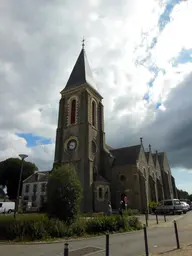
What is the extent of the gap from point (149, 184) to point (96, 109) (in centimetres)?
1826

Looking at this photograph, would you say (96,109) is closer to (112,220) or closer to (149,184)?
(149,184)

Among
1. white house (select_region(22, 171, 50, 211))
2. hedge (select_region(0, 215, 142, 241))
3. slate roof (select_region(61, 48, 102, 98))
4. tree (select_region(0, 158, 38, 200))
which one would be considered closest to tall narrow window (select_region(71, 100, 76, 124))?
slate roof (select_region(61, 48, 102, 98))

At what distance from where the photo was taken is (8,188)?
54875 mm

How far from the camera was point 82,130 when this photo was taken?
3170 centimetres

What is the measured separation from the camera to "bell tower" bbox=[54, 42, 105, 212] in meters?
28.8

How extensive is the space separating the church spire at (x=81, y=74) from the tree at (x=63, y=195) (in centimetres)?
2374

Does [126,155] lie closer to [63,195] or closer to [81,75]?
[81,75]

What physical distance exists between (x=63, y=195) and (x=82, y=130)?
1870 centimetres

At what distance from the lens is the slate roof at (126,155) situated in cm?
3408

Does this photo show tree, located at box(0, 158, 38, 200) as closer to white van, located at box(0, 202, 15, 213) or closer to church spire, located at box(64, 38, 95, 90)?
white van, located at box(0, 202, 15, 213)

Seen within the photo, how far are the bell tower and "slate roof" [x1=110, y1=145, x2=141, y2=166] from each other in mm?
3917

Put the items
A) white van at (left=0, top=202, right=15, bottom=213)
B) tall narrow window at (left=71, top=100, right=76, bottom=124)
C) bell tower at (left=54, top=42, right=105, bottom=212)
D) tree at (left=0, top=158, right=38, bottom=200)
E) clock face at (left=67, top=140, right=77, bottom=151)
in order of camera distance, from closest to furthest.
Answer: bell tower at (left=54, top=42, right=105, bottom=212)
clock face at (left=67, top=140, right=77, bottom=151)
tall narrow window at (left=71, top=100, right=76, bottom=124)
white van at (left=0, top=202, right=15, bottom=213)
tree at (left=0, top=158, right=38, bottom=200)

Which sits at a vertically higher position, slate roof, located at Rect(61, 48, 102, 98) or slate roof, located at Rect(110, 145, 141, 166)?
slate roof, located at Rect(61, 48, 102, 98)

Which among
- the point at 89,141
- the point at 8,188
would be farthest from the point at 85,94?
the point at 8,188
